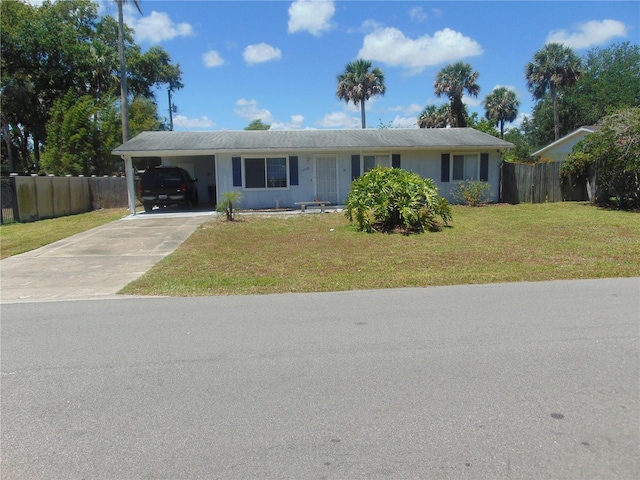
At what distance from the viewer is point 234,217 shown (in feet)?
52.3

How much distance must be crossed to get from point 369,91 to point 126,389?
37351mm

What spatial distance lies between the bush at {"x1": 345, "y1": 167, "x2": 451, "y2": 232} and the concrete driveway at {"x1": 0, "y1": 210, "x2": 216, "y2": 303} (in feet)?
17.1

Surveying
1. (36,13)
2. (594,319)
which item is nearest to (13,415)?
(594,319)

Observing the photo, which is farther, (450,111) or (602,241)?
(450,111)

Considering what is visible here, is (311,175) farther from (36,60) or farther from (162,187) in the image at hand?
(36,60)

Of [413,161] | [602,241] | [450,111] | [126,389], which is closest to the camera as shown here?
[126,389]

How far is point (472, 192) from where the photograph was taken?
1878cm

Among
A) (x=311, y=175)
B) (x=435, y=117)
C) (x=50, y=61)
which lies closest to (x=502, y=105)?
(x=435, y=117)

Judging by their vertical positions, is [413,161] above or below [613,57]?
below

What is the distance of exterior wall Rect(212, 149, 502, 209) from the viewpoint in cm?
1830

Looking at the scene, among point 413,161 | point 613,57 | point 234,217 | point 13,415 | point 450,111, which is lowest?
point 13,415

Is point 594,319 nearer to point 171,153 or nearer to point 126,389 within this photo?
point 126,389

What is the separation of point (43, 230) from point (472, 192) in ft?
53.7

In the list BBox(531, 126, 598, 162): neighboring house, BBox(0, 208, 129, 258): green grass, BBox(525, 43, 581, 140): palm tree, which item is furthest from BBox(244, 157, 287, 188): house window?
BBox(525, 43, 581, 140): palm tree
